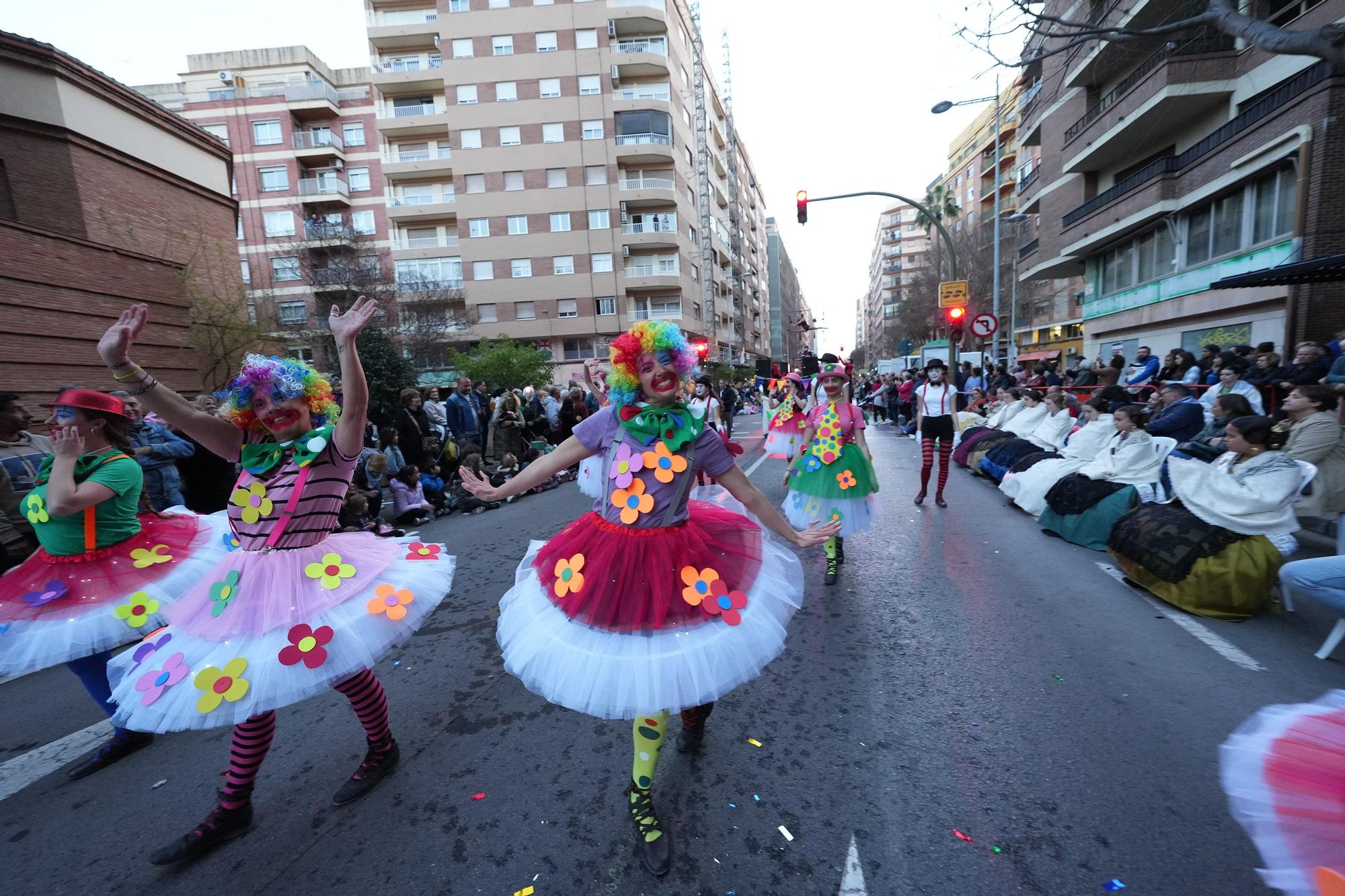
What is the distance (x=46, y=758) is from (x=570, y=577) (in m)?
3.33

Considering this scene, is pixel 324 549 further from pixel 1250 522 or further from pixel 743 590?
pixel 1250 522

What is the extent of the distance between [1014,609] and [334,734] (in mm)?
4840

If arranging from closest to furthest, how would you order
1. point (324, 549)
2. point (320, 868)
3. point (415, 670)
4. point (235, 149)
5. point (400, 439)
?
point (320, 868) < point (324, 549) < point (415, 670) < point (400, 439) < point (235, 149)

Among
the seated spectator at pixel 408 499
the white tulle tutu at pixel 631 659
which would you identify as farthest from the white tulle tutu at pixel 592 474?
the seated spectator at pixel 408 499

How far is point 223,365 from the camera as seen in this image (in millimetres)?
13344

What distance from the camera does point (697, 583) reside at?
2.36 metres

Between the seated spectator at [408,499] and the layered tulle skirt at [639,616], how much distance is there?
22.6 ft

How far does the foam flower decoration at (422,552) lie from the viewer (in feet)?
9.66

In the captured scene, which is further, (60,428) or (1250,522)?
(1250,522)

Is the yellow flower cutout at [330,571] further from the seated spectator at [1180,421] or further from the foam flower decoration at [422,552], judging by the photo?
the seated spectator at [1180,421]

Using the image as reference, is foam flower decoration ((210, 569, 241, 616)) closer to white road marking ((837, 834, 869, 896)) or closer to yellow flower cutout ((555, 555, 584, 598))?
yellow flower cutout ((555, 555, 584, 598))

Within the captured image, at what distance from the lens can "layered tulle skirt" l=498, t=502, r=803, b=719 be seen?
217 centimetres

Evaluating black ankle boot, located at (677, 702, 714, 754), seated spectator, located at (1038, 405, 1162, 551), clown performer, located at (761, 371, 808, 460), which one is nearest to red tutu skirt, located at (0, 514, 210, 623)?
black ankle boot, located at (677, 702, 714, 754)

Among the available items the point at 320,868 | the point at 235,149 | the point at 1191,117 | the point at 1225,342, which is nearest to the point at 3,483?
the point at 320,868
